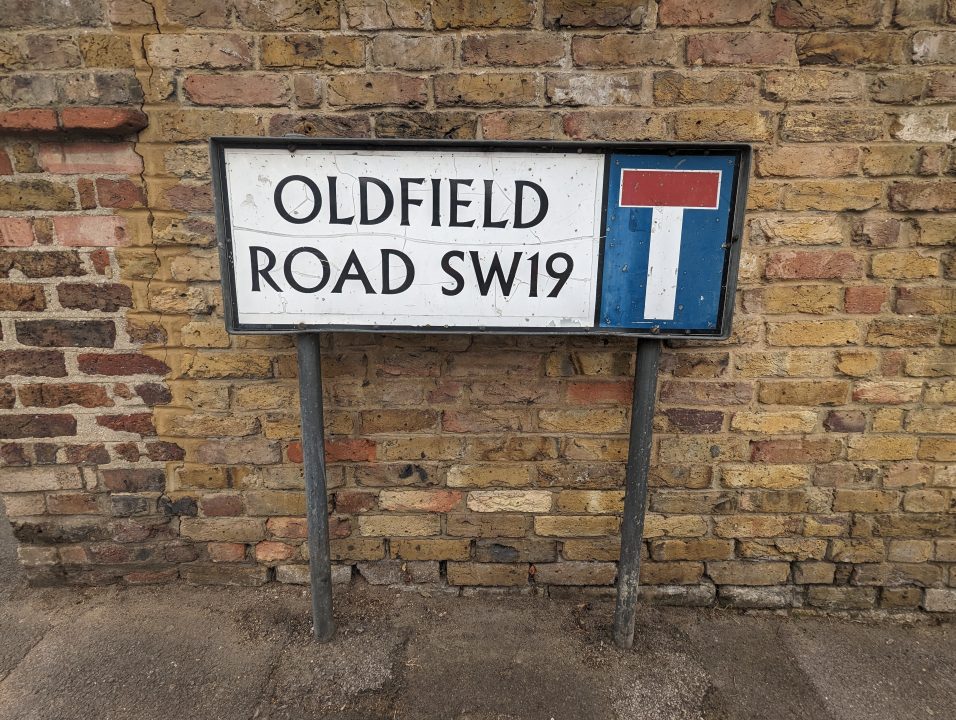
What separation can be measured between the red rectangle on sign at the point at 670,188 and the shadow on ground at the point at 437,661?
1.44 m

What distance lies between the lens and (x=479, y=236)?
58.1 inches

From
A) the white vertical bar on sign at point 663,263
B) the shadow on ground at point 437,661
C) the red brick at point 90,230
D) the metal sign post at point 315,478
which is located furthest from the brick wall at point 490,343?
the white vertical bar on sign at point 663,263

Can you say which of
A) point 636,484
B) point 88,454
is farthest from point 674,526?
point 88,454

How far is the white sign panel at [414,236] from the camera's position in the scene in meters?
1.44

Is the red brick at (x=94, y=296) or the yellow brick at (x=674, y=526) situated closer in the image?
the red brick at (x=94, y=296)

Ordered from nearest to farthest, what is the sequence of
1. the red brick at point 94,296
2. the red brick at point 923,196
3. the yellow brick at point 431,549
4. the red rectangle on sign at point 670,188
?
the red rectangle on sign at point 670,188
the red brick at point 923,196
the red brick at point 94,296
the yellow brick at point 431,549

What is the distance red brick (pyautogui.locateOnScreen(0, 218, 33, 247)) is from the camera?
1.74 metres

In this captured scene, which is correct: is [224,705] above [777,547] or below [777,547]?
below

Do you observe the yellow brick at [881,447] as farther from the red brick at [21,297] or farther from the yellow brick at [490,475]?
the red brick at [21,297]

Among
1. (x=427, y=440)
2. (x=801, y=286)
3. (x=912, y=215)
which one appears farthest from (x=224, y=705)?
(x=912, y=215)

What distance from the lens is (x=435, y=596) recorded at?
2021 millimetres

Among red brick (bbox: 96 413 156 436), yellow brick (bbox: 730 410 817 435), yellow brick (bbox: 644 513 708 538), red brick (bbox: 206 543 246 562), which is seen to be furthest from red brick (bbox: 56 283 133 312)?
yellow brick (bbox: 730 410 817 435)

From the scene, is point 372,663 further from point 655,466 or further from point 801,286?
point 801,286

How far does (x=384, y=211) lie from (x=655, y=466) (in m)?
1.28
